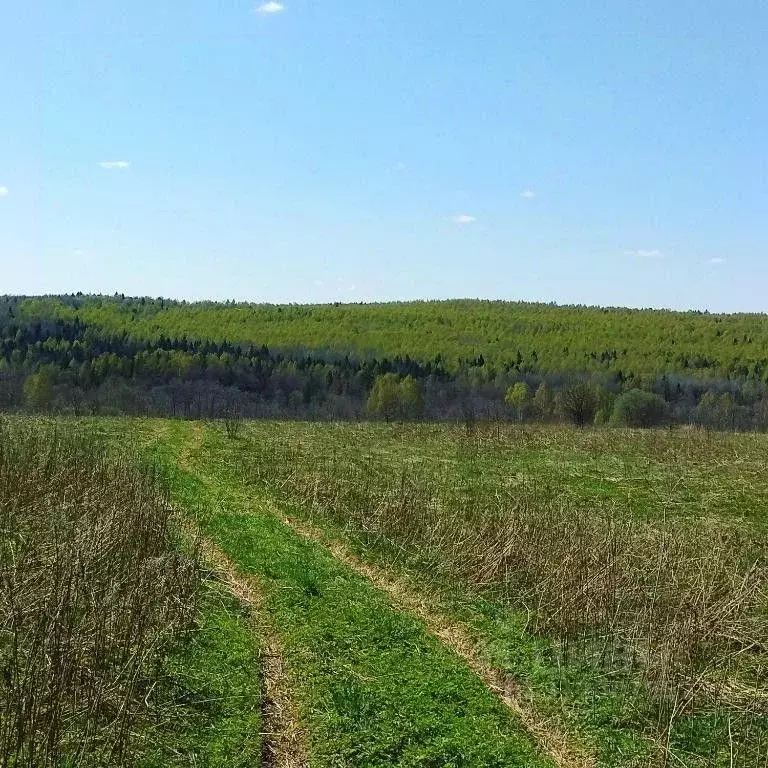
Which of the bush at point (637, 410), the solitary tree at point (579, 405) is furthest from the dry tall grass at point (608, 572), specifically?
the bush at point (637, 410)

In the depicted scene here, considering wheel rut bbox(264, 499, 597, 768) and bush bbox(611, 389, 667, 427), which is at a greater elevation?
bush bbox(611, 389, 667, 427)

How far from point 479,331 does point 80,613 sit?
430 feet

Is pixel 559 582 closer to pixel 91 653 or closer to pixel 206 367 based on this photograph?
pixel 91 653

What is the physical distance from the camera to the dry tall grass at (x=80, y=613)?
6922 mm

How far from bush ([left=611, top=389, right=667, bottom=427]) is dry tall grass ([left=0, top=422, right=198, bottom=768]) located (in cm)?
5279

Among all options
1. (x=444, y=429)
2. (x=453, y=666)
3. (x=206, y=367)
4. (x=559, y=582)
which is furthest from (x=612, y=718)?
(x=206, y=367)

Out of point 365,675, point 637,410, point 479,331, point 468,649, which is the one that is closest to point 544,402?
point 637,410

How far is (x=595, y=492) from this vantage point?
21812 mm

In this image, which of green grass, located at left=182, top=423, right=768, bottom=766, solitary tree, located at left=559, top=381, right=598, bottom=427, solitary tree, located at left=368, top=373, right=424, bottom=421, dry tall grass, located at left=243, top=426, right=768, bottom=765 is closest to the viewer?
green grass, located at left=182, top=423, right=768, bottom=766

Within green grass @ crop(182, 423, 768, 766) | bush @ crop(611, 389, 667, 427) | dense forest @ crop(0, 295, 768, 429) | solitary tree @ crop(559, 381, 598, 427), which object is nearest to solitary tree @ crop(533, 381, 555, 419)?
dense forest @ crop(0, 295, 768, 429)

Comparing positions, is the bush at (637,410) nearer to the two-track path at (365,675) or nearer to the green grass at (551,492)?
the green grass at (551,492)

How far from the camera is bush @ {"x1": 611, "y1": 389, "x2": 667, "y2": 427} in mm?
62156

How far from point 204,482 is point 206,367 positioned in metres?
71.9

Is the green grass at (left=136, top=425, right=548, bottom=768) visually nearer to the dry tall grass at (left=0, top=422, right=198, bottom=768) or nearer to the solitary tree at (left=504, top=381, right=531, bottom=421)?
the dry tall grass at (left=0, top=422, right=198, bottom=768)
